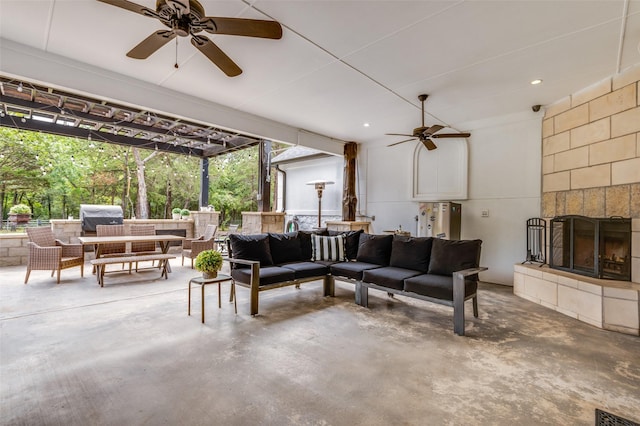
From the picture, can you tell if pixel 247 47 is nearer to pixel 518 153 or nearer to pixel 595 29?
pixel 595 29

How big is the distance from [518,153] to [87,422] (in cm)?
650

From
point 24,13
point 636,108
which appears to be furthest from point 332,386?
point 636,108

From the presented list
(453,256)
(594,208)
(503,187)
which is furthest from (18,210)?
(594,208)

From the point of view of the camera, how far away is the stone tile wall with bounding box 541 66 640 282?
3.60m

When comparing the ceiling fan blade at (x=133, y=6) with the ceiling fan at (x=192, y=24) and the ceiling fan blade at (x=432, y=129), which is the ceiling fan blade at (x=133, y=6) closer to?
the ceiling fan at (x=192, y=24)

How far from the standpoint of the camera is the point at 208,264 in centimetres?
345

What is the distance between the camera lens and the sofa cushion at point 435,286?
3246mm

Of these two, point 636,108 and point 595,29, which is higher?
point 595,29

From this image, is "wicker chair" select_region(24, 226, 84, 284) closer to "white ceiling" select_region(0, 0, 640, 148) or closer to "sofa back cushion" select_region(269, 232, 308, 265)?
"white ceiling" select_region(0, 0, 640, 148)

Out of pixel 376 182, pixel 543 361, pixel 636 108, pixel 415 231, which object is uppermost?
pixel 636 108

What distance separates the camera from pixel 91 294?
4.23m

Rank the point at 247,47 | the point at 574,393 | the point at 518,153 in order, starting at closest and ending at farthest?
the point at 574,393
the point at 247,47
the point at 518,153

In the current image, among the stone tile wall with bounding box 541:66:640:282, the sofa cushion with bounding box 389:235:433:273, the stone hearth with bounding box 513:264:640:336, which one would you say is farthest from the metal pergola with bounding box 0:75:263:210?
the stone hearth with bounding box 513:264:640:336

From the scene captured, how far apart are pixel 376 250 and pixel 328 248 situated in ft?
2.48
